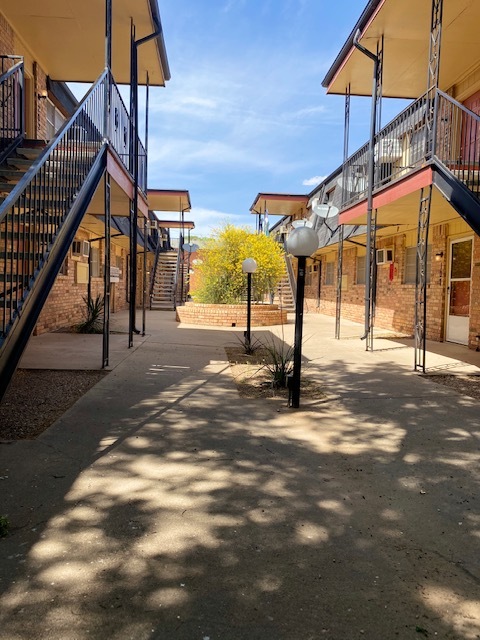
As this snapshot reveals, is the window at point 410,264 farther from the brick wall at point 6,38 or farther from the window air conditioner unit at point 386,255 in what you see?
the brick wall at point 6,38

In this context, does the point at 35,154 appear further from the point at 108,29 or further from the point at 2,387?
the point at 2,387

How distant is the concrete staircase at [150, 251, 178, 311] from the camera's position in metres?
22.3

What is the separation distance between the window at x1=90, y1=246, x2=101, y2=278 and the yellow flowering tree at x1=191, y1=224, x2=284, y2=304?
11.1ft

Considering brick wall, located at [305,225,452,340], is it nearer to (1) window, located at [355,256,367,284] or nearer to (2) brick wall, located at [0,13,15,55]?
(1) window, located at [355,256,367,284]

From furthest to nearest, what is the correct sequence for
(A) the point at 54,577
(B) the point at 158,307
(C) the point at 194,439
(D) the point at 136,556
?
(B) the point at 158,307, (C) the point at 194,439, (D) the point at 136,556, (A) the point at 54,577

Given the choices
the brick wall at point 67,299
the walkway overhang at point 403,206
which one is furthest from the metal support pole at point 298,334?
the brick wall at point 67,299

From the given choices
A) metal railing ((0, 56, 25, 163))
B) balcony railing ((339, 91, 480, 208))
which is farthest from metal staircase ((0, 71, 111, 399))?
balcony railing ((339, 91, 480, 208))

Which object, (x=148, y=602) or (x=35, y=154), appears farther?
(x=35, y=154)

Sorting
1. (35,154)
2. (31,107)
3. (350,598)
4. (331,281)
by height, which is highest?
(31,107)

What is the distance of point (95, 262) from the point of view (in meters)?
15.8

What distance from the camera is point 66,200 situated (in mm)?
5246

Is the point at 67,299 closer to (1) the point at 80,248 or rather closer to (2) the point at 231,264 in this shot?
(1) the point at 80,248

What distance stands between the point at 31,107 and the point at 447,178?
26.6ft

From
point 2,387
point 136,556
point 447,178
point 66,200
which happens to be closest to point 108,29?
point 66,200
